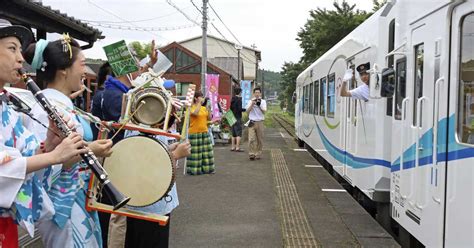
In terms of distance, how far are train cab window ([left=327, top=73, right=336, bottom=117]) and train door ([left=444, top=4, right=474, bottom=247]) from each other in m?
6.13

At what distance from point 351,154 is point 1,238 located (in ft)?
20.5

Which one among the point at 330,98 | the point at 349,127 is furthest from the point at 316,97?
the point at 349,127

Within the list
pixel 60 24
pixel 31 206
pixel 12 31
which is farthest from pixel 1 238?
pixel 60 24

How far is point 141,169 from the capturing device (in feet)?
9.61

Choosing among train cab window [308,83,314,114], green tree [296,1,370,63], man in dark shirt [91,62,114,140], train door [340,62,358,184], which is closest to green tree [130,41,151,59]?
man in dark shirt [91,62,114,140]

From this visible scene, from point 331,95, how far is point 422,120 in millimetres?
5993

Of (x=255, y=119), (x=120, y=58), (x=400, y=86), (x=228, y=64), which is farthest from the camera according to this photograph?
(x=228, y=64)

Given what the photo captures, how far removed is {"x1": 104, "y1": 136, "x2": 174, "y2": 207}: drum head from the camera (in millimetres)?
2928

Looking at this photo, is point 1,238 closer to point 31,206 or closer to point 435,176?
point 31,206

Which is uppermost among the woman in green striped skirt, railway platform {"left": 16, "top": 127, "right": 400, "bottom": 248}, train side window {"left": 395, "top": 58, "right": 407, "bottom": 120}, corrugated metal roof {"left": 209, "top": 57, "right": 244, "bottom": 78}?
corrugated metal roof {"left": 209, "top": 57, "right": 244, "bottom": 78}

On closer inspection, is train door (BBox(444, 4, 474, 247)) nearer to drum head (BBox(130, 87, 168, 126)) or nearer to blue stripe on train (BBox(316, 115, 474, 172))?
blue stripe on train (BBox(316, 115, 474, 172))

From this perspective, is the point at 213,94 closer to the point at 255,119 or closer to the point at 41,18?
the point at 255,119

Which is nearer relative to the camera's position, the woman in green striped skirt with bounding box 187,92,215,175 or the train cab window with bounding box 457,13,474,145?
the train cab window with bounding box 457,13,474,145

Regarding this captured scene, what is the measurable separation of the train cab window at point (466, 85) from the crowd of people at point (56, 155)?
6.23ft
